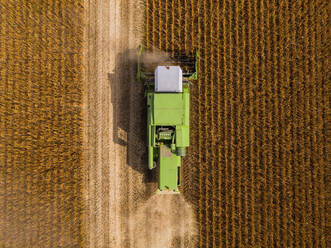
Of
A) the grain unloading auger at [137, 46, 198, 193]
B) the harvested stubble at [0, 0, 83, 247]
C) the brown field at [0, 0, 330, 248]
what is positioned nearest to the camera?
the grain unloading auger at [137, 46, 198, 193]

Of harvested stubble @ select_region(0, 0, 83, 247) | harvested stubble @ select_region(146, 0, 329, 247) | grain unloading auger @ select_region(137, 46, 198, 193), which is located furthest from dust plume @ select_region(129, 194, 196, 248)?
harvested stubble @ select_region(0, 0, 83, 247)

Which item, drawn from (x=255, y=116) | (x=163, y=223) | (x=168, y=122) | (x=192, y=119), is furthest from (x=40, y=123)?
(x=255, y=116)

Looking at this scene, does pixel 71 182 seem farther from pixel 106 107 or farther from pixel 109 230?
pixel 106 107

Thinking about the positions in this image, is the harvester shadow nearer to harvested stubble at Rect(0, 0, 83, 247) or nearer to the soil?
the soil

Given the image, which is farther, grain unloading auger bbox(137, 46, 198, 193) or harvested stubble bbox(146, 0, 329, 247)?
harvested stubble bbox(146, 0, 329, 247)

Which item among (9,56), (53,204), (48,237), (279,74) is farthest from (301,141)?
(9,56)

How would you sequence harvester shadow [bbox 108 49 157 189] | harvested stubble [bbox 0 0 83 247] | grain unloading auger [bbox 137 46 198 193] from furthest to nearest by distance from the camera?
1. harvester shadow [bbox 108 49 157 189]
2. harvested stubble [bbox 0 0 83 247]
3. grain unloading auger [bbox 137 46 198 193]
